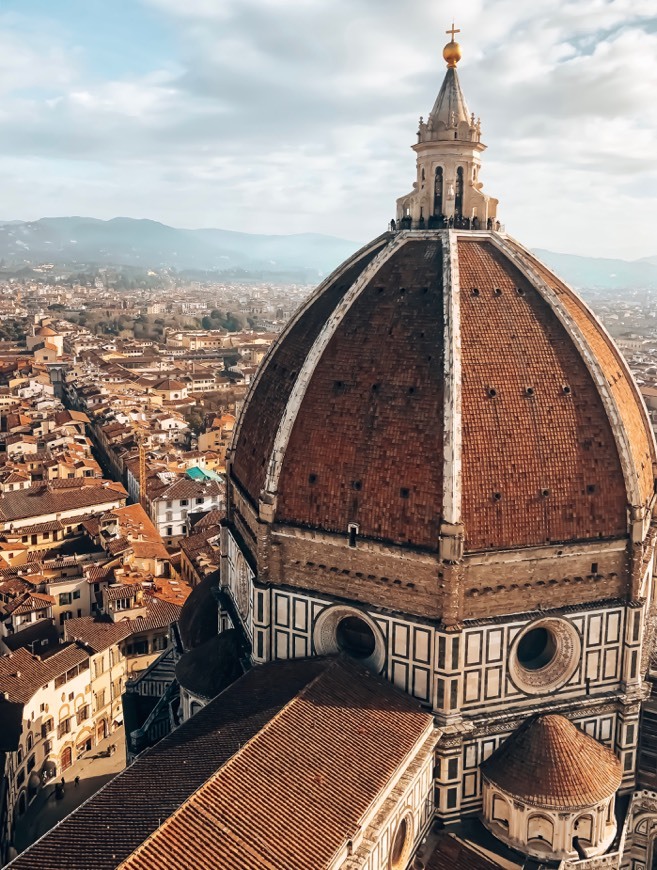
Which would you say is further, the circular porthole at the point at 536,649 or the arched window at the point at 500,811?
the circular porthole at the point at 536,649

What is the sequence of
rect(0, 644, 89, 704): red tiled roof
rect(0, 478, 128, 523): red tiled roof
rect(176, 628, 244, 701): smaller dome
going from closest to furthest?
1. rect(176, 628, 244, 701): smaller dome
2. rect(0, 644, 89, 704): red tiled roof
3. rect(0, 478, 128, 523): red tiled roof

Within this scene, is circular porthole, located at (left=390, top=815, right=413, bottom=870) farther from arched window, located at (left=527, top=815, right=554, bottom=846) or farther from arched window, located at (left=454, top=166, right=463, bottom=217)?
arched window, located at (left=454, top=166, right=463, bottom=217)

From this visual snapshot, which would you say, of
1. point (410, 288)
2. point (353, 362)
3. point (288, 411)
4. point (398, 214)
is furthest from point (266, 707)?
point (398, 214)

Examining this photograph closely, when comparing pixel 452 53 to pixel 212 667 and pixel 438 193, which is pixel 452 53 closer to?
pixel 438 193

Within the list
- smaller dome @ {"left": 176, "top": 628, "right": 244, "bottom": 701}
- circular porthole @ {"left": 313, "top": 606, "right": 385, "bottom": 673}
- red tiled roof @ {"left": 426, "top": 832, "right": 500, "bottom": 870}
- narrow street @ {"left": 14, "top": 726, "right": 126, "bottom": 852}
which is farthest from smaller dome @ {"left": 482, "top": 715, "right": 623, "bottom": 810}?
narrow street @ {"left": 14, "top": 726, "right": 126, "bottom": 852}

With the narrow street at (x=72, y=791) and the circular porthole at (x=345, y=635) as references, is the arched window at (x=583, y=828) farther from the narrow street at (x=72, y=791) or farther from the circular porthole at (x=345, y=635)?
the narrow street at (x=72, y=791)

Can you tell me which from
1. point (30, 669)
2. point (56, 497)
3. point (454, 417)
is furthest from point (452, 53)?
point (56, 497)

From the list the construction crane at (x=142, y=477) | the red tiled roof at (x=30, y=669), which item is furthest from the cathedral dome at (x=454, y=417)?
the construction crane at (x=142, y=477)
